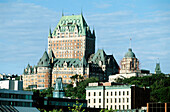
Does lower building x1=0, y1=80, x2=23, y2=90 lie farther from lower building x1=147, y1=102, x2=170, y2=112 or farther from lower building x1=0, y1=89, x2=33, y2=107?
lower building x1=147, y1=102, x2=170, y2=112

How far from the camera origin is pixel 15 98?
133750 mm

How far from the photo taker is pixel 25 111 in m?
131

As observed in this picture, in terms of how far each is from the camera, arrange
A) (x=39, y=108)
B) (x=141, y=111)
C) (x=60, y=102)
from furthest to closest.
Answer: (x=141, y=111), (x=60, y=102), (x=39, y=108)

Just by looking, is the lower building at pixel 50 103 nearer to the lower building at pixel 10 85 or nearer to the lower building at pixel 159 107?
the lower building at pixel 10 85

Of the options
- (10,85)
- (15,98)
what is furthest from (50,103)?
(15,98)

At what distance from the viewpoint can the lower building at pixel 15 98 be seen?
431 ft

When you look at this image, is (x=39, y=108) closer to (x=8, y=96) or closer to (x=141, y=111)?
(x=8, y=96)

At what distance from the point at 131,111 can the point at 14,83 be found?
44.2 m

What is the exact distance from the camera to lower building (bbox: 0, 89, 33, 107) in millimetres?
131250

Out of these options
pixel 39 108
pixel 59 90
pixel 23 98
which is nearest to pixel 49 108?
pixel 39 108

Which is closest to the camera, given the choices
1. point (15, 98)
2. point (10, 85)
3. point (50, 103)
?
point (15, 98)

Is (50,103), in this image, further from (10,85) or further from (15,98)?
(15,98)

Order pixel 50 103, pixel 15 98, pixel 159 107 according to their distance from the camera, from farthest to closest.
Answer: pixel 50 103 → pixel 15 98 → pixel 159 107

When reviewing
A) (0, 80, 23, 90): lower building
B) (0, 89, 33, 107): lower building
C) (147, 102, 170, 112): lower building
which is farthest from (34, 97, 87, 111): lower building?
(147, 102, 170, 112): lower building
